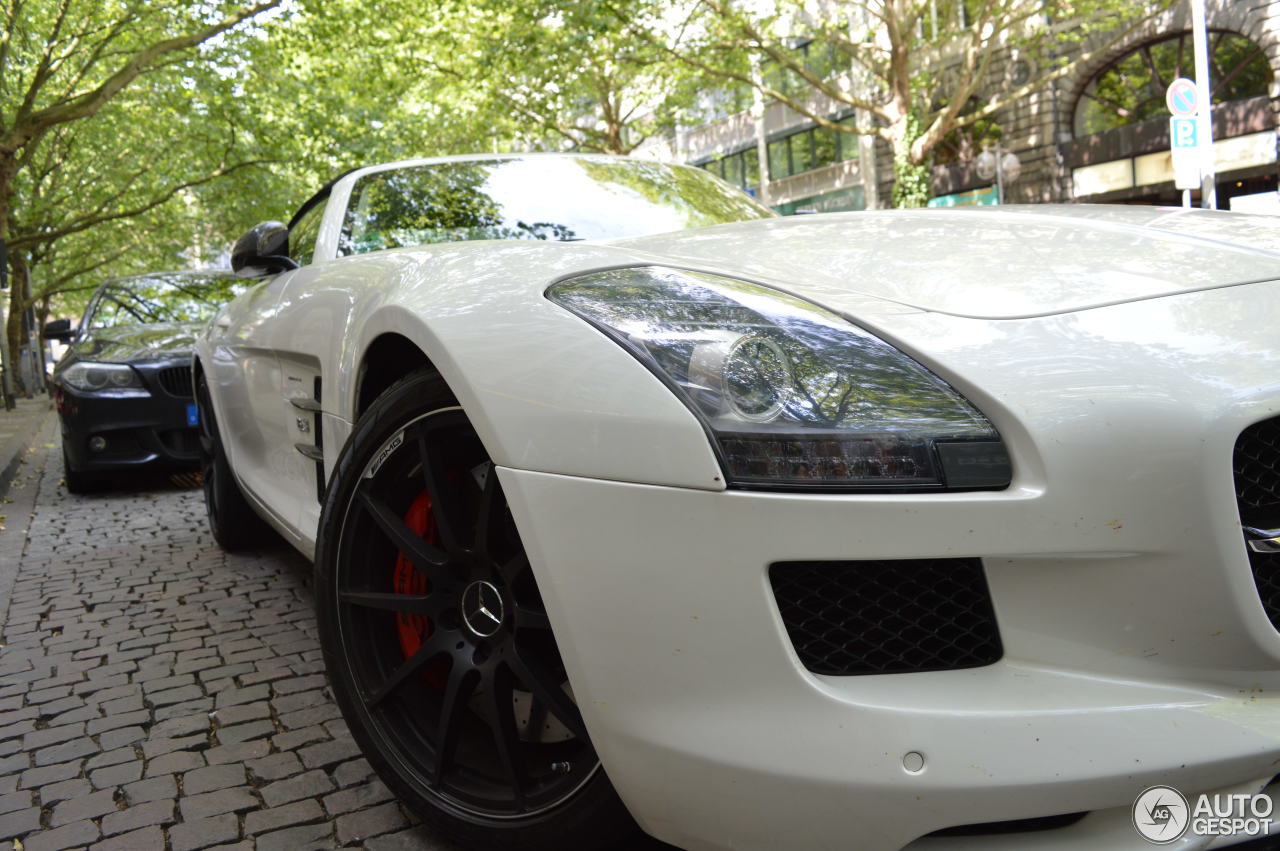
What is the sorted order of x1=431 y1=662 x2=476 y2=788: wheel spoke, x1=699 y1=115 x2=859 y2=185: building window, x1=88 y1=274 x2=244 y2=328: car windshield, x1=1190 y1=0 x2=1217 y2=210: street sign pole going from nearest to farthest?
x1=431 y1=662 x2=476 y2=788: wheel spoke < x1=88 y1=274 x2=244 y2=328: car windshield < x1=1190 y1=0 x2=1217 y2=210: street sign pole < x1=699 y1=115 x2=859 y2=185: building window

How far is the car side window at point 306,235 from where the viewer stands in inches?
143

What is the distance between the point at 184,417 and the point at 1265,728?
717cm

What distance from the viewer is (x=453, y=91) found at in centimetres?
2767

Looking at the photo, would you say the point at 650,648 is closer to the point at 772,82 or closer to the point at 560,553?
the point at 560,553

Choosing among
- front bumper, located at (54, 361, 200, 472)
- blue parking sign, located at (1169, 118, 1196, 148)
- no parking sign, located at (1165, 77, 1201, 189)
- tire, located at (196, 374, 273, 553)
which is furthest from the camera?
blue parking sign, located at (1169, 118, 1196, 148)

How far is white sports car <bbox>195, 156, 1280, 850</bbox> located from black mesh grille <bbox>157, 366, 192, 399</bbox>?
6.01 m

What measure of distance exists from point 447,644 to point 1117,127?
984 inches

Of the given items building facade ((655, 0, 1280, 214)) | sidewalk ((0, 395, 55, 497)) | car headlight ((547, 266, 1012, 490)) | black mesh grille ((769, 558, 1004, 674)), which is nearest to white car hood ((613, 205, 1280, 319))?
car headlight ((547, 266, 1012, 490))

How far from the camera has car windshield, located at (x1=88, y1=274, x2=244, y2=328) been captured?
867 cm

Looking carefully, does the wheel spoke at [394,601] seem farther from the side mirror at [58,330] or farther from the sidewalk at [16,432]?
the side mirror at [58,330]

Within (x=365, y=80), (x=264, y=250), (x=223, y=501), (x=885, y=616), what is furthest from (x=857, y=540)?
(x=365, y=80)

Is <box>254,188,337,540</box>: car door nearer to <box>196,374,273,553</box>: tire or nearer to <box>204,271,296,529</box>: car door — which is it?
<box>204,271,296,529</box>: car door

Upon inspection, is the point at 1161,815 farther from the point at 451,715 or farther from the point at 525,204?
the point at 525,204

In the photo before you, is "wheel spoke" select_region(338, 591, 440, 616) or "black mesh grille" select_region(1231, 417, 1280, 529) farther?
"wheel spoke" select_region(338, 591, 440, 616)
